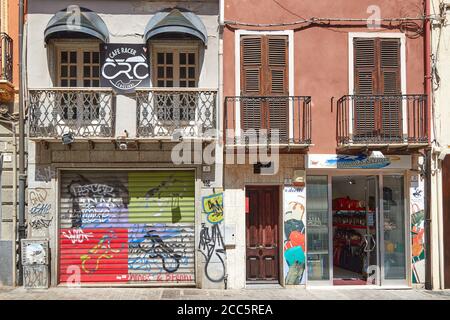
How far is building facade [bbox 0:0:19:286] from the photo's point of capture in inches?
513

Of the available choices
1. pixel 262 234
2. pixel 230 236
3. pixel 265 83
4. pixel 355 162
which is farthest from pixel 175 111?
pixel 355 162

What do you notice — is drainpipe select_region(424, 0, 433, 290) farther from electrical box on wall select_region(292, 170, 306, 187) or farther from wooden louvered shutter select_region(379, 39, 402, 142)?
electrical box on wall select_region(292, 170, 306, 187)

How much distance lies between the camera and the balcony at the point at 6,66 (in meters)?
13.0

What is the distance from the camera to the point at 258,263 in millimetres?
13602

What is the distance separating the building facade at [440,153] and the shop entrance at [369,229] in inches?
28.4

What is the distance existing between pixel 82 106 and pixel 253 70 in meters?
4.00

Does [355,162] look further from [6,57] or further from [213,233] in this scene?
[6,57]

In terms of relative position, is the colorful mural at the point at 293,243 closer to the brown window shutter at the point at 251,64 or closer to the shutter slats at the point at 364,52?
the brown window shutter at the point at 251,64

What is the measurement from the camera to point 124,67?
13375 mm

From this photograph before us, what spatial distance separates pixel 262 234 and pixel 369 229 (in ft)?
8.71

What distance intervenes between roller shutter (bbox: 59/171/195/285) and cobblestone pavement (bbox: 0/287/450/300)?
511 mm

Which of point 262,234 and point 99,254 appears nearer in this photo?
point 99,254

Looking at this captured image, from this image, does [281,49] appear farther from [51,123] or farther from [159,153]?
[51,123]

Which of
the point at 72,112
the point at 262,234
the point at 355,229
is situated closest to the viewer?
the point at 72,112
